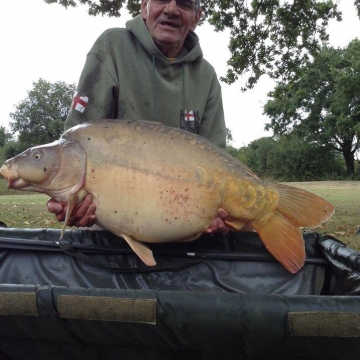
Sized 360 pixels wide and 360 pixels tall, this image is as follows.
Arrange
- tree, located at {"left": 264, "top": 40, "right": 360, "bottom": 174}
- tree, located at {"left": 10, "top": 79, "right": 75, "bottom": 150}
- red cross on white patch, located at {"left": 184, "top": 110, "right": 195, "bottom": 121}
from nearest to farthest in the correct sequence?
red cross on white patch, located at {"left": 184, "top": 110, "right": 195, "bottom": 121}, tree, located at {"left": 264, "top": 40, "right": 360, "bottom": 174}, tree, located at {"left": 10, "top": 79, "right": 75, "bottom": 150}

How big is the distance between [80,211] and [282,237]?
1.66 feet

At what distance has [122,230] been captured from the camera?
109 cm

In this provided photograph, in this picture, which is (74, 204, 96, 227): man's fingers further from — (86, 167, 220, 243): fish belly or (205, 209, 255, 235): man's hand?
(205, 209, 255, 235): man's hand

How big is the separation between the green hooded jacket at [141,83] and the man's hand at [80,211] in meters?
0.39

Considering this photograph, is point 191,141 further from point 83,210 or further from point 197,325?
point 197,325

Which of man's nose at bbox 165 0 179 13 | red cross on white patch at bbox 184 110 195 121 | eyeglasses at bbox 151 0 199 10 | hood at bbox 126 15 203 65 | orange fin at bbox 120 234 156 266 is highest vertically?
eyeglasses at bbox 151 0 199 10

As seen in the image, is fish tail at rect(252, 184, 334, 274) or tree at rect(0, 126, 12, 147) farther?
tree at rect(0, 126, 12, 147)

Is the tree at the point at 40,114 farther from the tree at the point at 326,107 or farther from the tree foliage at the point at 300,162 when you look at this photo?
the tree at the point at 326,107

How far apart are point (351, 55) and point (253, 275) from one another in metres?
20.8

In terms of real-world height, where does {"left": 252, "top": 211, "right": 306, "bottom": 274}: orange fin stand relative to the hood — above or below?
below

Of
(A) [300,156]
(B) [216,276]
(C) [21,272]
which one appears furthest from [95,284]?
(A) [300,156]

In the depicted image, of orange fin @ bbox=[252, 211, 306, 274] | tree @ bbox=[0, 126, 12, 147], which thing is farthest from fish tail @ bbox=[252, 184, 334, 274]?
tree @ bbox=[0, 126, 12, 147]

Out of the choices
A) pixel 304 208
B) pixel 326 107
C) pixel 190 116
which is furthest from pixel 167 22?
pixel 326 107

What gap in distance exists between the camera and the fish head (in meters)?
1.05
